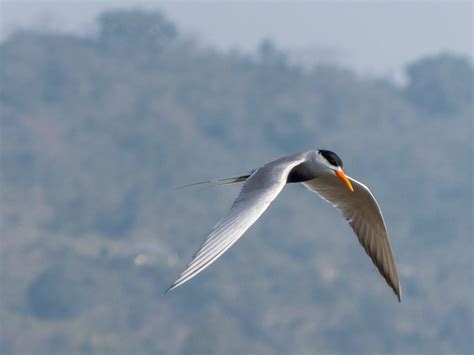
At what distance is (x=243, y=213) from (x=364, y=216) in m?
2.18

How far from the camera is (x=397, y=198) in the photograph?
7675 cm

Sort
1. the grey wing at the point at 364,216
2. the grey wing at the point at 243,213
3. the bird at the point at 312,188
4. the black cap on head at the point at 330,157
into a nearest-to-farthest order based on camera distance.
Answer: the grey wing at the point at 243,213 < the bird at the point at 312,188 < the black cap on head at the point at 330,157 < the grey wing at the point at 364,216

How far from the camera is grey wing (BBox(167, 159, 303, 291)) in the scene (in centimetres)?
682

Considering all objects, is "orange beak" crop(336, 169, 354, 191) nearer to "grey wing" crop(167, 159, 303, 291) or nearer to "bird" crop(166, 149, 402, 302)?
"bird" crop(166, 149, 402, 302)

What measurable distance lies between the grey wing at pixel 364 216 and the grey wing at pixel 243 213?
976 mm

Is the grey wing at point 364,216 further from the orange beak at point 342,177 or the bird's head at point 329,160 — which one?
the bird's head at point 329,160

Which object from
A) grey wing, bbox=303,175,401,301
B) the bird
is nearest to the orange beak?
the bird

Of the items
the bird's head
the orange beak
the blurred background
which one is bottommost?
the blurred background

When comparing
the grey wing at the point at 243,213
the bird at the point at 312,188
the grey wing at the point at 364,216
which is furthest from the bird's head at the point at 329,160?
the grey wing at the point at 364,216

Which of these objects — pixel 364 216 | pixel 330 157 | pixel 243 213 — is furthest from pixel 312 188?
pixel 243 213

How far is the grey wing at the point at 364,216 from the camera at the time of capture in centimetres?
923

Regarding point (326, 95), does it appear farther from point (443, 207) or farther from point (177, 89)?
point (443, 207)

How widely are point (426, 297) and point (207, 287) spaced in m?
10.3

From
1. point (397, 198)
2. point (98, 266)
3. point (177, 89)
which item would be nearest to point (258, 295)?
point (98, 266)
